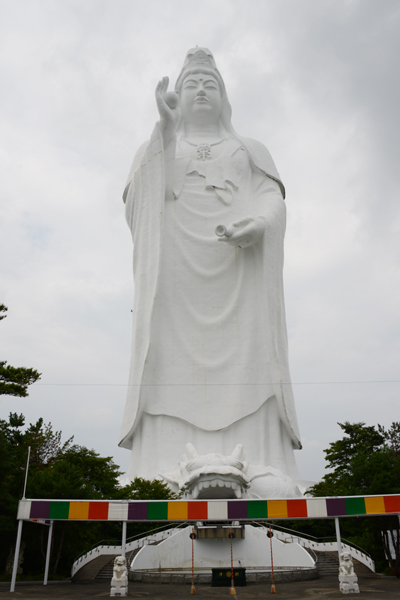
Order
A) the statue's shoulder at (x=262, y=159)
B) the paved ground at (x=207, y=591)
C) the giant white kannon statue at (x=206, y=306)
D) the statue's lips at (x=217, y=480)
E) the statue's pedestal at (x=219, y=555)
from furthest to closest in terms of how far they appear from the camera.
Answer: the statue's shoulder at (x=262, y=159) < the giant white kannon statue at (x=206, y=306) < the statue's lips at (x=217, y=480) < the statue's pedestal at (x=219, y=555) < the paved ground at (x=207, y=591)

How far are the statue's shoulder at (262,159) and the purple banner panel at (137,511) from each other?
10566mm

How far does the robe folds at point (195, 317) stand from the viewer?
1277cm

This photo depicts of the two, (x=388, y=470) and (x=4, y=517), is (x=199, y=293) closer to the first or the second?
(x=388, y=470)

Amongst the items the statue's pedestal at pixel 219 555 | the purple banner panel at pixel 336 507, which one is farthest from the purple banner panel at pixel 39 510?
the purple banner panel at pixel 336 507

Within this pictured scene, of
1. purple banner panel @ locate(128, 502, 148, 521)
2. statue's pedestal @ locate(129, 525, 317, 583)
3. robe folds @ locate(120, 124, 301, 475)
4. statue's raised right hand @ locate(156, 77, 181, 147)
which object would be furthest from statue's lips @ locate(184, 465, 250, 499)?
statue's raised right hand @ locate(156, 77, 181, 147)

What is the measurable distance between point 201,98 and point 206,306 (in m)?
6.06

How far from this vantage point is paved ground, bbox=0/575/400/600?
6719 mm

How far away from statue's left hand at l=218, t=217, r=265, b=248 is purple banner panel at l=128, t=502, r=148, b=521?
7259mm

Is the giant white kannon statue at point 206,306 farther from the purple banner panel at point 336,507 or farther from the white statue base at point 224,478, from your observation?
the purple banner panel at point 336,507

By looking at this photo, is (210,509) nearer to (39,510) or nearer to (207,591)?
(207,591)

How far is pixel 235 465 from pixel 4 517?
4054mm

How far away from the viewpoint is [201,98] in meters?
15.8

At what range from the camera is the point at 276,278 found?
13883 mm

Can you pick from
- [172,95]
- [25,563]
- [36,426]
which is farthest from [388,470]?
[36,426]
